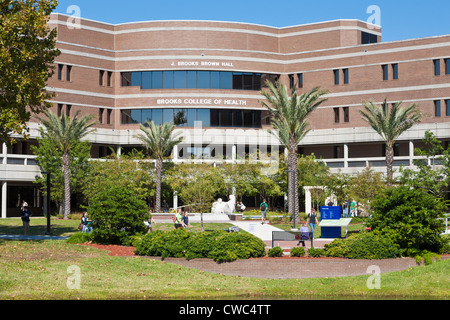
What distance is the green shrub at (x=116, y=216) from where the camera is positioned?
1014 inches

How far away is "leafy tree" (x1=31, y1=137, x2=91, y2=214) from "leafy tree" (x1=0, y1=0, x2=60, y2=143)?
27.6 meters

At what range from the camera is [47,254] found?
22.9 meters

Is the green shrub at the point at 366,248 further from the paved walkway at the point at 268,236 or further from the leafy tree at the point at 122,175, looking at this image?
the leafy tree at the point at 122,175

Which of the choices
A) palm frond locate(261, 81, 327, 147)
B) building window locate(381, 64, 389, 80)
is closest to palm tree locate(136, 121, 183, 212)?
palm frond locate(261, 81, 327, 147)

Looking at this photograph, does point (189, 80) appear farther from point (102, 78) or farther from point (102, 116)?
point (102, 116)

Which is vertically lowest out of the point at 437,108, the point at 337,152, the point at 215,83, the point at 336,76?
the point at 337,152

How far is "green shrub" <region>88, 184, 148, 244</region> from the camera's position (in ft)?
84.5

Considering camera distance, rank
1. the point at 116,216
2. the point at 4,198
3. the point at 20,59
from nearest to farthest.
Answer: the point at 116,216
the point at 20,59
the point at 4,198

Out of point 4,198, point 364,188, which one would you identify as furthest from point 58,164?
point 364,188

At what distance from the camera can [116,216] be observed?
1008 inches

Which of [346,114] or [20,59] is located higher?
[346,114]

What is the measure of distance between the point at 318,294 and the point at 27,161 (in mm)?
45222

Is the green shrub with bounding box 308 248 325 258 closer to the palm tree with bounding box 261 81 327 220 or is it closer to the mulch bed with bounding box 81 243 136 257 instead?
the mulch bed with bounding box 81 243 136 257

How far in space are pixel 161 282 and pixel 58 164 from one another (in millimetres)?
38341
